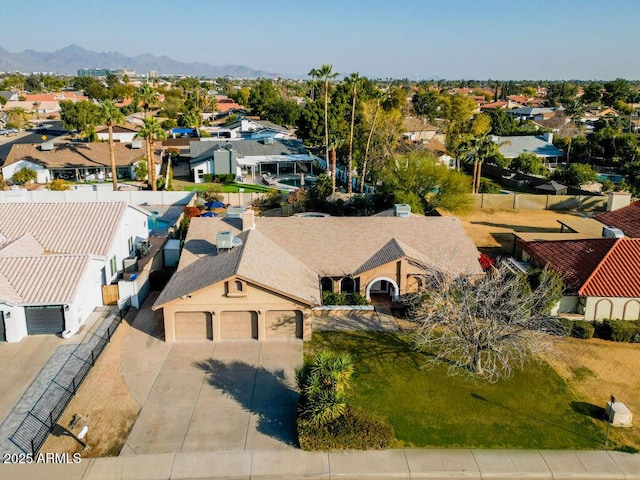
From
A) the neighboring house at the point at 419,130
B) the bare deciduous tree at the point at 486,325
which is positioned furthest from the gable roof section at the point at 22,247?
the neighboring house at the point at 419,130

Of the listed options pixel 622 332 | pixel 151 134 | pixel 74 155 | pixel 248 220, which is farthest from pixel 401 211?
pixel 74 155

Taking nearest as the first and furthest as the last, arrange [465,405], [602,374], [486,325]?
[465,405]
[486,325]
[602,374]

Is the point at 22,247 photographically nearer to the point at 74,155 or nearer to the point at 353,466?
the point at 353,466

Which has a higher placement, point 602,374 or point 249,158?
point 249,158

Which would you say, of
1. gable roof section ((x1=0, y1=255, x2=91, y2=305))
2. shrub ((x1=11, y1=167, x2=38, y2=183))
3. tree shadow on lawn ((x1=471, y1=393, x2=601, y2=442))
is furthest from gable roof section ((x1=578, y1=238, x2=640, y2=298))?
shrub ((x1=11, y1=167, x2=38, y2=183))

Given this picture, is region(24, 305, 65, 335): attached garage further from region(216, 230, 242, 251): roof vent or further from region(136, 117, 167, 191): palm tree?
region(136, 117, 167, 191): palm tree

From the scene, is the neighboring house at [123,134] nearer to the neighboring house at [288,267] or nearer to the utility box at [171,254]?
the utility box at [171,254]

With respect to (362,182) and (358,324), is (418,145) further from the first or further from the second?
(358,324)
